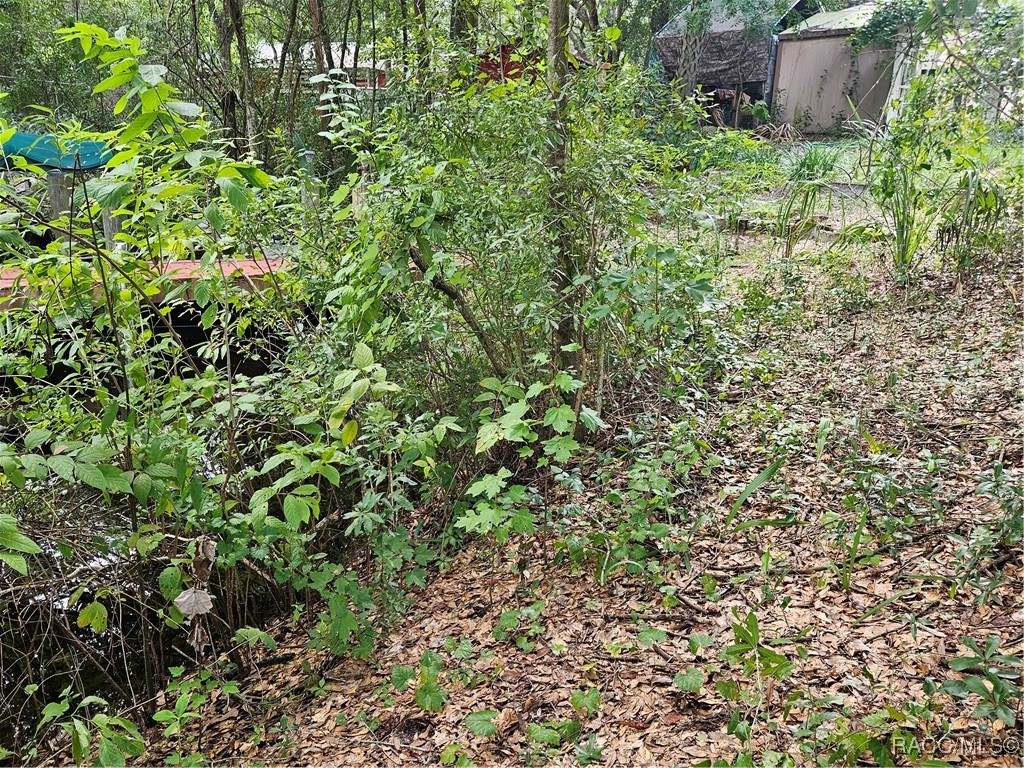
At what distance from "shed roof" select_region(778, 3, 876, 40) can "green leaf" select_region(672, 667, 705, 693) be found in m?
13.6

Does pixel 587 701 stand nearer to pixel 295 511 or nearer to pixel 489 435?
pixel 489 435

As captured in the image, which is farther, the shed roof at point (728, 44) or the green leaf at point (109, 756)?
the shed roof at point (728, 44)

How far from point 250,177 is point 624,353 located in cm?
188

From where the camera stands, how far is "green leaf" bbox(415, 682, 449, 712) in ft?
6.93

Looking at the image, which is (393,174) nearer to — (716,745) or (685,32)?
(716,745)

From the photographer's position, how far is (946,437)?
273cm

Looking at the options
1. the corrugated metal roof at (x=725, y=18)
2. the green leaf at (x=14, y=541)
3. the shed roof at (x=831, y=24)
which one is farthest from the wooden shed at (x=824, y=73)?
the green leaf at (x=14, y=541)

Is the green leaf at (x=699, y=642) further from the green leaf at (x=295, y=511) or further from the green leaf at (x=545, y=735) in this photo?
the green leaf at (x=295, y=511)

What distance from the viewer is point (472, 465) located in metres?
3.09

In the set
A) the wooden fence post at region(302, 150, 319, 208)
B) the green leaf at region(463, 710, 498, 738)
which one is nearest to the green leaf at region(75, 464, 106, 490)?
the green leaf at region(463, 710, 498, 738)

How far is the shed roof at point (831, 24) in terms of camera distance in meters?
12.4

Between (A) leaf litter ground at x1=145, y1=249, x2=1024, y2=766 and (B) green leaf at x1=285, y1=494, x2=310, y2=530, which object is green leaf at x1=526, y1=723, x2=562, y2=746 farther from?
(B) green leaf at x1=285, y1=494, x2=310, y2=530

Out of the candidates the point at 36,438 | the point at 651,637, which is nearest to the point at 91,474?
the point at 36,438

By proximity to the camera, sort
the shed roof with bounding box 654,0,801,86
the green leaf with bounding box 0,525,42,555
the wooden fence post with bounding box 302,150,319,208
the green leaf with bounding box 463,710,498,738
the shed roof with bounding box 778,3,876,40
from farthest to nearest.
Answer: the shed roof with bounding box 654,0,801,86, the shed roof with bounding box 778,3,876,40, the wooden fence post with bounding box 302,150,319,208, the green leaf with bounding box 463,710,498,738, the green leaf with bounding box 0,525,42,555
